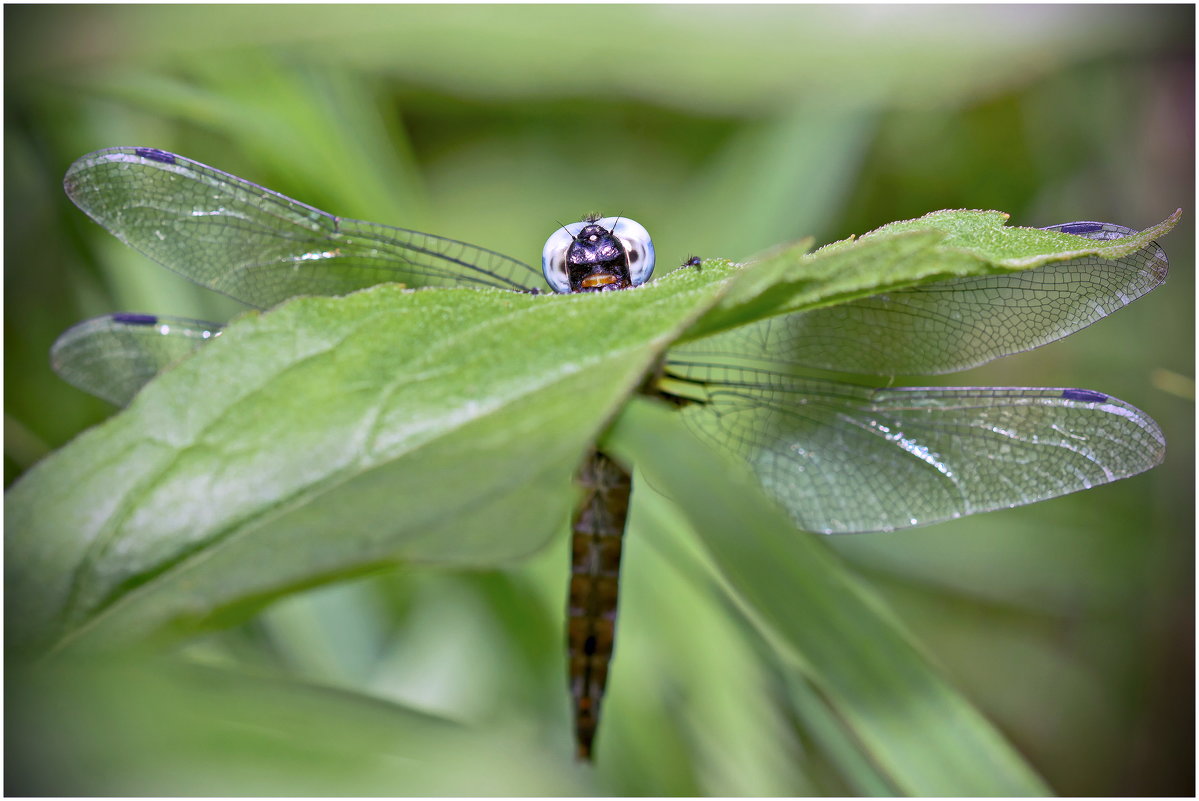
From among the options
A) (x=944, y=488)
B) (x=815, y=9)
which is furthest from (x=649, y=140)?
(x=944, y=488)

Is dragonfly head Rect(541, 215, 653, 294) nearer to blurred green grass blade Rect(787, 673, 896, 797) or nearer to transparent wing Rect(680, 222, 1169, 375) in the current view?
transparent wing Rect(680, 222, 1169, 375)

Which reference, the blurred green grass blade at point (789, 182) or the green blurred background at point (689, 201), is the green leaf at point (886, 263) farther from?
the blurred green grass blade at point (789, 182)

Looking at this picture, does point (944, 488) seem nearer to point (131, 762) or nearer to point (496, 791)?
point (496, 791)

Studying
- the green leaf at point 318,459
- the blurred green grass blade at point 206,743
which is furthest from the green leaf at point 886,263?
the blurred green grass blade at point 206,743

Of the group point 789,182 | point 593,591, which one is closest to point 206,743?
point 593,591

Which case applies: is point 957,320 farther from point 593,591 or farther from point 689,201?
point 689,201

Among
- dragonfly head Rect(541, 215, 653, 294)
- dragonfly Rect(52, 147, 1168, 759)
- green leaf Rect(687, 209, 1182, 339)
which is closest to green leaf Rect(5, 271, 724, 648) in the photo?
green leaf Rect(687, 209, 1182, 339)
